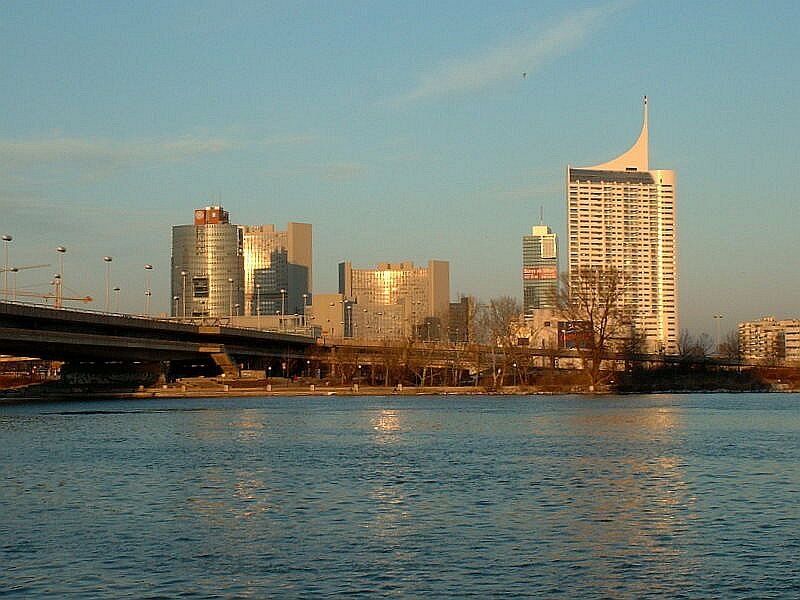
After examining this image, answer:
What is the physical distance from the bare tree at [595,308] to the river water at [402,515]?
68206 millimetres

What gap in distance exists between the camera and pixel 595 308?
454 feet

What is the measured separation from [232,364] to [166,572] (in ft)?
422

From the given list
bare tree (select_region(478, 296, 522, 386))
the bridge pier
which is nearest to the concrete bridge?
the bridge pier

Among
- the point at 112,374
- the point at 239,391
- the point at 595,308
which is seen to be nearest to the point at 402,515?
the point at 595,308

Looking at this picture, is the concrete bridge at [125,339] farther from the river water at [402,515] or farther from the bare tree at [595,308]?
the river water at [402,515]

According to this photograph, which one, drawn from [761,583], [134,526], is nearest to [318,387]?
[134,526]

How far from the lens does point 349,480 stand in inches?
1725

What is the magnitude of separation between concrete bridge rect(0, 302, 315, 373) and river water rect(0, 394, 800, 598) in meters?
42.3

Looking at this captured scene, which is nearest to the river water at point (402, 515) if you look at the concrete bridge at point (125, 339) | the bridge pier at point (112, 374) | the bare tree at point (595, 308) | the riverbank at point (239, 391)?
the concrete bridge at point (125, 339)

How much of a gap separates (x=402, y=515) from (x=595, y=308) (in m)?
106

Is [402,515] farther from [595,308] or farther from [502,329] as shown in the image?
[502,329]

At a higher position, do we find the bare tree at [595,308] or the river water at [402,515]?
the bare tree at [595,308]

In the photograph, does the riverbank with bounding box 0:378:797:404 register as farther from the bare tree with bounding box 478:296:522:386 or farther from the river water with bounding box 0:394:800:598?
the river water with bounding box 0:394:800:598

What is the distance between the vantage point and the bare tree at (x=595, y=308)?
13750cm
